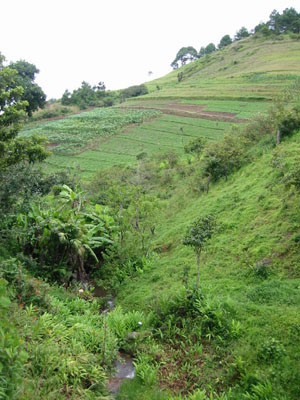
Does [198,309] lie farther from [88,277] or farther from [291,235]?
[88,277]

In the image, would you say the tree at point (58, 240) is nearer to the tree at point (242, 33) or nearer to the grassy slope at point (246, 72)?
the grassy slope at point (246, 72)

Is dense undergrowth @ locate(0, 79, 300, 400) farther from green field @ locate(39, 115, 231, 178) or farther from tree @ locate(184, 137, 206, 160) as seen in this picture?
green field @ locate(39, 115, 231, 178)

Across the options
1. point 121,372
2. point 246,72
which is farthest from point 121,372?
point 246,72

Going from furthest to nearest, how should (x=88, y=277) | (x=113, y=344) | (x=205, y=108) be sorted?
1. (x=205, y=108)
2. (x=88, y=277)
3. (x=113, y=344)

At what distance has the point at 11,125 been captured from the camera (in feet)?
49.1

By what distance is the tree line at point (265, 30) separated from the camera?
85000 millimetres

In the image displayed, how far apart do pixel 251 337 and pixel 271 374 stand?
109cm

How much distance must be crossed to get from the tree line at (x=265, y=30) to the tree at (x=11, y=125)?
293 feet

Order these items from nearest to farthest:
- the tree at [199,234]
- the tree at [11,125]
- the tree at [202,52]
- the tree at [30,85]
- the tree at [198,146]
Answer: the tree at [199,234] < the tree at [11,125] < the tree at [198,146] < the tree at [30,85] < the tree at [202,52]

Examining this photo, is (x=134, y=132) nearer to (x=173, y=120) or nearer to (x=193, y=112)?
(x=173, y=120)

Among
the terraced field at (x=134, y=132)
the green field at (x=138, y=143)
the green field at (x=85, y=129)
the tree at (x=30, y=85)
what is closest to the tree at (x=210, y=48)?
the green field at (x=85, y=129)

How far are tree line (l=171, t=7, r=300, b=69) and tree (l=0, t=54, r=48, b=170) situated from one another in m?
89.4

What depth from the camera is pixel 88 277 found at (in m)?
13.1

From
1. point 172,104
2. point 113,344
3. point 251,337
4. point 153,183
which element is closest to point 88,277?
point 113,344
